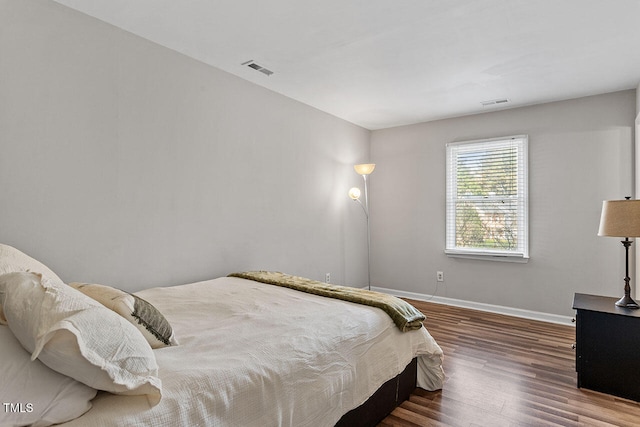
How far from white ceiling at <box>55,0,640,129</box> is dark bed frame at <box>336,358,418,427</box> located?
2.24m

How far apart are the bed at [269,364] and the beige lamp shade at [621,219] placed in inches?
54.3

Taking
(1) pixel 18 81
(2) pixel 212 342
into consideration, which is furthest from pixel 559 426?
(1) pixel 18 81

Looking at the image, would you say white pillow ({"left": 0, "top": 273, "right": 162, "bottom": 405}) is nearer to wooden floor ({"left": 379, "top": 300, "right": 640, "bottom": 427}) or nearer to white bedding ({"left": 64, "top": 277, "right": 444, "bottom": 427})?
white bedding ({"left": 64, "top": 277, "right": 444, "bottom": 427})

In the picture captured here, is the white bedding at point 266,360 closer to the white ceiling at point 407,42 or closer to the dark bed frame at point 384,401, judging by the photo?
the dark bed frame at point 384,401

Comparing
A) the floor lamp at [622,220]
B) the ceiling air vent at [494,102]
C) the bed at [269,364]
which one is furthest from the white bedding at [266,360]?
the ceiling air vent at [494,102]

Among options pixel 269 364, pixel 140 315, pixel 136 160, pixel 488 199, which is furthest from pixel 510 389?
pixel 136 160

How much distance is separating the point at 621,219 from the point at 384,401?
1.89 meters

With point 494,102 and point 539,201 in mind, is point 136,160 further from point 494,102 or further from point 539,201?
point 539,201

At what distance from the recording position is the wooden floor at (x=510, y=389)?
2.09m

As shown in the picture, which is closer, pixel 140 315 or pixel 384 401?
pixel 140 315

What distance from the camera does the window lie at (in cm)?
418

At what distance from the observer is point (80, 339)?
3.18ft

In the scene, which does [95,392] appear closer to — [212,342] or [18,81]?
[212,342]

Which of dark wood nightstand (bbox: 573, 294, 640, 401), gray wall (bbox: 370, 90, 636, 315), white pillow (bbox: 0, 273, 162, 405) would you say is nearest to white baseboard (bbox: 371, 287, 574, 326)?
gray wall (bbox: 370, 90, 636, 315)
